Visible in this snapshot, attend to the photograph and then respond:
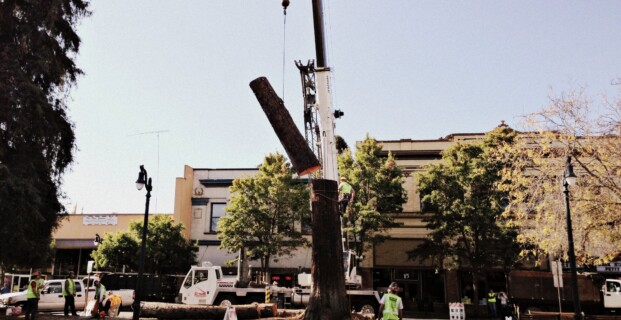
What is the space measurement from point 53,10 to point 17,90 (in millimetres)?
2914

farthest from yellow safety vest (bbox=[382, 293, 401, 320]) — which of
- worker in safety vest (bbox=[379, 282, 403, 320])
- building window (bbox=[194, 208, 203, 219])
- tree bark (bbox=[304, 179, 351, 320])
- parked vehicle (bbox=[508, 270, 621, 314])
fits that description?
building window (bbox=[194, 208, 203, 219])

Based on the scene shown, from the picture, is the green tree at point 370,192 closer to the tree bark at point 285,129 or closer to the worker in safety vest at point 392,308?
the tree bark at point 285,129

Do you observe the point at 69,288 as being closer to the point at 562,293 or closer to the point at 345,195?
the point at 345,195

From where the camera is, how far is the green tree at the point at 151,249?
3023 centimetres

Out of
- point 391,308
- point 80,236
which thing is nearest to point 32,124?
point 391,308

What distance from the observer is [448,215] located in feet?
90.4

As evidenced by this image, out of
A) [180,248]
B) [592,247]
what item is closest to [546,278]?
[592,247]

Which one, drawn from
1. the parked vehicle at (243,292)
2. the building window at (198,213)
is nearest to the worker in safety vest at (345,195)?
the parked vehicle at (243,292)

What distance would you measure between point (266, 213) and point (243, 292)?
8599mm

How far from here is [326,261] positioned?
1245 cm

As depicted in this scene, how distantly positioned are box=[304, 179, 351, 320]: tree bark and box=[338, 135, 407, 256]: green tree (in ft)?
48.7

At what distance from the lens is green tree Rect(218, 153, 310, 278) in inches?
1136

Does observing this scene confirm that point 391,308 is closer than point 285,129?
Yes

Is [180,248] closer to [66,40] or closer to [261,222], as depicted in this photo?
[261,222]
